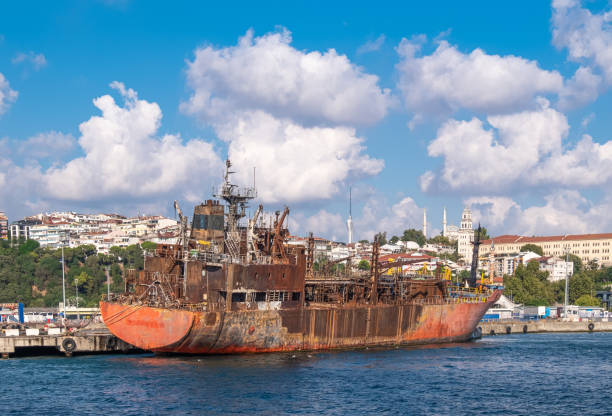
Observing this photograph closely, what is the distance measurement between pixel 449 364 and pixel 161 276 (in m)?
21.4

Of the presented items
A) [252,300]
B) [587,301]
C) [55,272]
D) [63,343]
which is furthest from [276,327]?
[55,272]

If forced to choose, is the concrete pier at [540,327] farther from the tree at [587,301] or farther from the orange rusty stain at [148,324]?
the orange rusty stain at [148,324]

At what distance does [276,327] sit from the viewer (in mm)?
Result: 52094

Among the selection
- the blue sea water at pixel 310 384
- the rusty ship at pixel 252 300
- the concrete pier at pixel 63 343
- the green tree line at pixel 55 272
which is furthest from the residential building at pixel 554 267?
the concrete pier at pixel 63 343

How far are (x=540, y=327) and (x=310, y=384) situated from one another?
5962 centimetres

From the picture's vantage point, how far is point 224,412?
3575 centimetres

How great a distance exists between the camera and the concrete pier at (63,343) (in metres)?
54.5

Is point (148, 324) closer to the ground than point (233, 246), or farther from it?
closer to the ground

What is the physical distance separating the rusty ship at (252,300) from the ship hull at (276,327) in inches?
2.9

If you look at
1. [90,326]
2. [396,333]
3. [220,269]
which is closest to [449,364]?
[396,333]

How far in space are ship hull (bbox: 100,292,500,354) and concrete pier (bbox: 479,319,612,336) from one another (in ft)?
88.6

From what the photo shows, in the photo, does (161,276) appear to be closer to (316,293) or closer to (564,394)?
(316,293)

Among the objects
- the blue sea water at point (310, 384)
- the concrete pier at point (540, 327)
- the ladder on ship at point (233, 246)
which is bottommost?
the concrete pier at point (540, 327)

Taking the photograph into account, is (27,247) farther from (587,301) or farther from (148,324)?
(148,324)
